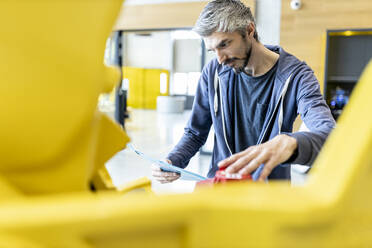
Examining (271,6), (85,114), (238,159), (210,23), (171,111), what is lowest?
(171,111)

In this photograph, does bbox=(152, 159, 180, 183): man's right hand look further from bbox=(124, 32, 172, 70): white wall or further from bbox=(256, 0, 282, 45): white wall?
bbox=(124, 32, 172, 70): white wall

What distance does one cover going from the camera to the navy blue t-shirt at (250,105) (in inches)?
67.6

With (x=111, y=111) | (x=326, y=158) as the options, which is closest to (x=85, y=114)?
(x=326, y=158)

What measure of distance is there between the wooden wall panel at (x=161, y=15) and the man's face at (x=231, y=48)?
5.30m

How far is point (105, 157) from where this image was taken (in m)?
0.67

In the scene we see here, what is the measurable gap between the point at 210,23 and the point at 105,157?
106 centimetres

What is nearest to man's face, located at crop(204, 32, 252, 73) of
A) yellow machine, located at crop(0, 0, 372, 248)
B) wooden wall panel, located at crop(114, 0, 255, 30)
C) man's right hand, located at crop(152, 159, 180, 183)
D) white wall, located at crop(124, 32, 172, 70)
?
man's right hand, located at crop(152, 159, 180, 183)

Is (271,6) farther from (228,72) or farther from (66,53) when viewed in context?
(66,53)

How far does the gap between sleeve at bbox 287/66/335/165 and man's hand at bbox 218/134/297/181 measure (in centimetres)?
4

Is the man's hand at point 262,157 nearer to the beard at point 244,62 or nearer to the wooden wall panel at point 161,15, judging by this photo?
the beard at point 244,62

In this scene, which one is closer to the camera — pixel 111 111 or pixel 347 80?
pixel 347 80

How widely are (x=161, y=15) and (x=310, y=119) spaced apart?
6433 millimetres

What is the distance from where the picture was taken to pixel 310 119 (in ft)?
4.58

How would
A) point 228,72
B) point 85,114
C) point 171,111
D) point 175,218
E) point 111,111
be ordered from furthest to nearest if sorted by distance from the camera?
point 171,111 → point 111,111 → point 228,72 → point 85,114 → point 175,218
